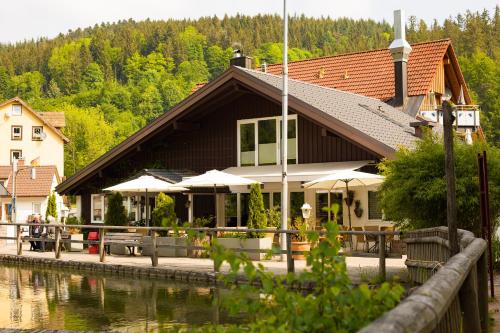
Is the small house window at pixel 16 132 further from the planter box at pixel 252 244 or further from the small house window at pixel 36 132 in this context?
the planter box at pixel 252 244

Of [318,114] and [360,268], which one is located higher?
[318,114]

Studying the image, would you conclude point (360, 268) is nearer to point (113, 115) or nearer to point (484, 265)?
point (484, 265)

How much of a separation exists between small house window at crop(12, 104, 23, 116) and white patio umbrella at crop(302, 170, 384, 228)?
174 ft

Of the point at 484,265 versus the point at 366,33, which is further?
the point at 366,33

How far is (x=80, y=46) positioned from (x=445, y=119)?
109 meters

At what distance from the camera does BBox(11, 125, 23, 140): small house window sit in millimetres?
67875

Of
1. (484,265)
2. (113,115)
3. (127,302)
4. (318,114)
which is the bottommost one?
(127,302)

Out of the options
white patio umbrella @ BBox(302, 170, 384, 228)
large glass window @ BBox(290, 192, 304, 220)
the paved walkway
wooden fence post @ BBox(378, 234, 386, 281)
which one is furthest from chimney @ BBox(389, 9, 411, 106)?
wooden fence post @ BBox(378, 234, 386, 281)

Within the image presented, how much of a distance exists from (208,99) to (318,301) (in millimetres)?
20196

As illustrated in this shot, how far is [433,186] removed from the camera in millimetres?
13219

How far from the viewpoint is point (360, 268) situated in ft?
45.9

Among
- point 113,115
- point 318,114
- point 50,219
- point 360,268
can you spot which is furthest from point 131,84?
point 360,268

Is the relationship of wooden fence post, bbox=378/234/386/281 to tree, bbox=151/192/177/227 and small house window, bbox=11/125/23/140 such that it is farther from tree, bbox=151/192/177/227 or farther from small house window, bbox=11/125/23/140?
small house window, bbox=11/125/23/140

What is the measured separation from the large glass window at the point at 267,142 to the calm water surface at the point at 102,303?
829 centimetres
